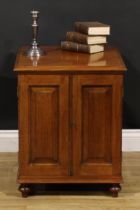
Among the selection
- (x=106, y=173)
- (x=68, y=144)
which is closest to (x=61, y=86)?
(x=68, y=144)

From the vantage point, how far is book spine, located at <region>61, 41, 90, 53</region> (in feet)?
10.7

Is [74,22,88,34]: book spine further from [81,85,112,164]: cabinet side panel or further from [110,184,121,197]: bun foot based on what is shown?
[110,184,121,197]: bun foot

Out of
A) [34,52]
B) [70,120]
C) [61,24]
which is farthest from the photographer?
[61,24]

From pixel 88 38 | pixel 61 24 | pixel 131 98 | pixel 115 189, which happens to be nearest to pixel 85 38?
pixel 88 38

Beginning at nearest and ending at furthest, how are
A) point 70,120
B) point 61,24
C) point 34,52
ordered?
point 70,120, point 34,52, point 61,24

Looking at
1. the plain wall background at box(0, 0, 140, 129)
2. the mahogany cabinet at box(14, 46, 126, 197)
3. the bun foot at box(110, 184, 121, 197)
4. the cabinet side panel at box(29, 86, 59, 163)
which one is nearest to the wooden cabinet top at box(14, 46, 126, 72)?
the mahogany cabinet at box(14, 46, 126, 197)

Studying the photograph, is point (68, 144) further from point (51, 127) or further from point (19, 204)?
point (19, 204)

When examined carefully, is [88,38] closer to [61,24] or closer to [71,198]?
[61,24]

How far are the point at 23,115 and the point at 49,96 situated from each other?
0.50 ft

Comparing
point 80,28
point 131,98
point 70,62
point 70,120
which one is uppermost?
point 80,28

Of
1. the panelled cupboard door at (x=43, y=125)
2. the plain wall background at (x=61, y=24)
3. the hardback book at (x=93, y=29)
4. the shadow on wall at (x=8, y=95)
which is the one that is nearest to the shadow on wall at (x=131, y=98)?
the plain wall background at (x=61, y=24)

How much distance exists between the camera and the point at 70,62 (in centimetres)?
306

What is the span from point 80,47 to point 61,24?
42 centimetres

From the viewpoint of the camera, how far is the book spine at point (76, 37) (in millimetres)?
3252
